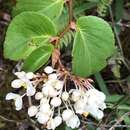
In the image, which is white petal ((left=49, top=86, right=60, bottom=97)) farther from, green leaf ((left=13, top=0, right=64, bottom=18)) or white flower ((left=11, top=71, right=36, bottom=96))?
green leaf ((left=13, top=0, right=64, bottom=18))

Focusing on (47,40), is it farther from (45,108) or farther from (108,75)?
(108,75)

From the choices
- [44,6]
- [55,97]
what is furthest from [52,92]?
[44,6]

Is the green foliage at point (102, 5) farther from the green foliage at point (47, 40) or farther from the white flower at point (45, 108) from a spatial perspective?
the white flower at point (45, 108)

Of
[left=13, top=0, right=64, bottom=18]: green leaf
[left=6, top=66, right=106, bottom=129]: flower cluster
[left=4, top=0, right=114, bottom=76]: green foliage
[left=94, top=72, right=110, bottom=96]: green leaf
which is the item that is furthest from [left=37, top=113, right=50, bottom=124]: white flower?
[left=94, top=72, right=110, bottom=96]: green leaf

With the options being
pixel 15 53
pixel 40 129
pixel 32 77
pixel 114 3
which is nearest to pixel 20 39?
pixel 15 53

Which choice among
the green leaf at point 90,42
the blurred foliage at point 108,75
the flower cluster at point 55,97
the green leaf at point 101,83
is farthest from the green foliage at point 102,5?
Result: the flower cluster at point 55,97

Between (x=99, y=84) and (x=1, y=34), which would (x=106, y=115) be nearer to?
(x=99, y=84)
